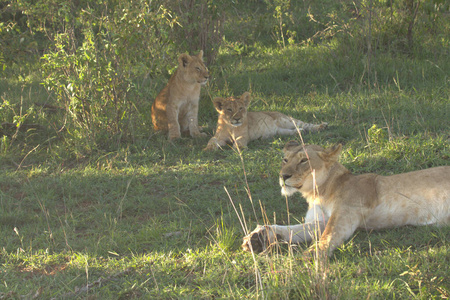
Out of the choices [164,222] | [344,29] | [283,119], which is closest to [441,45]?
[344,29]

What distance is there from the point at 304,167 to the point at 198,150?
7.98 feet

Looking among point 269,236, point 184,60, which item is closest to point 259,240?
point 269,236

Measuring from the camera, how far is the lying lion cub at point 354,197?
3350mm

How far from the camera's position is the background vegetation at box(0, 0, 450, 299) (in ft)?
9.86

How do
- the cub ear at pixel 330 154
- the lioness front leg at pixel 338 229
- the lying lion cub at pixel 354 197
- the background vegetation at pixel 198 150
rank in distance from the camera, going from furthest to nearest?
the cub ear at pixel 330 154 → the lying lion cub at pixel 354 197 → the lioness front leg at pixel 338 229 → the background vegetation at pixel 198 150

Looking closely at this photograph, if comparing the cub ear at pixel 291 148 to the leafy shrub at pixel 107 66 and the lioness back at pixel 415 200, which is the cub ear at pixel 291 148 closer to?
the lioness back at pixel 415 200

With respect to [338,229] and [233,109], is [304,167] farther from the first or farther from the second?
[233,109]

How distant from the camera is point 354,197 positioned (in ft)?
11.2

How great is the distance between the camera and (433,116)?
564 centimetres

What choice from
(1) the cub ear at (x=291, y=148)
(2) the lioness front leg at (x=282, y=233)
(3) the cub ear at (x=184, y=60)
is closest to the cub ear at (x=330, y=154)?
(1) the cub ear at (x=291, y=148)

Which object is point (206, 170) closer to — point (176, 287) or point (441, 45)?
point (176, 287)

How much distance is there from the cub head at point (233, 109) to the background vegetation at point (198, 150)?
322mm

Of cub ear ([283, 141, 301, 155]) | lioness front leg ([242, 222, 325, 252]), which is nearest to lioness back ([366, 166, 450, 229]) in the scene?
lioness front leg ([242, 222, 325, 252])

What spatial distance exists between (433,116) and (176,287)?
12.2ft
